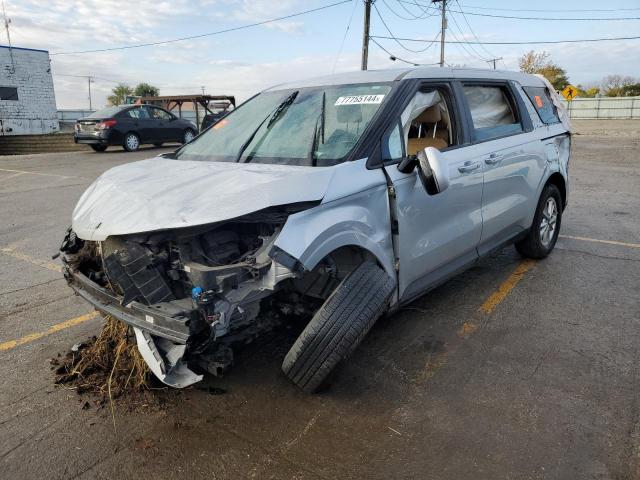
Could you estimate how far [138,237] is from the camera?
277 cm

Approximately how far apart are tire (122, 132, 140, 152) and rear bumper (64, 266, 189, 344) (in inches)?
610

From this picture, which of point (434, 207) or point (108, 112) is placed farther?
point (108, 112)

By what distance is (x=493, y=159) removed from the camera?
4172 millimetres

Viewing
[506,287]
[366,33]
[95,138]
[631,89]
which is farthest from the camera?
[631,89]

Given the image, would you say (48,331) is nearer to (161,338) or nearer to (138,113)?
(161,338)

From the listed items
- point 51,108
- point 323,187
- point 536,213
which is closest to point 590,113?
point 51,108

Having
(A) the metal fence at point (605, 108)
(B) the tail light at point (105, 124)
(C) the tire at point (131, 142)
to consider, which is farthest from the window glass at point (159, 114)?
(A) the metal fence at point (605, 108)

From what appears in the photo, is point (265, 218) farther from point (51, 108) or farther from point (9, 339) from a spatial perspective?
point (51, 108)

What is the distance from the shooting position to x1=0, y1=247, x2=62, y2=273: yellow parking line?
553 cm

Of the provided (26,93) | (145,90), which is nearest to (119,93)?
(145,90)

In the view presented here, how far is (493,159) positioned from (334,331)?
2.24 metres

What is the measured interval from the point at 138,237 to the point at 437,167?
1.73 metres

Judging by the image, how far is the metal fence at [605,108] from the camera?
46.5 meters

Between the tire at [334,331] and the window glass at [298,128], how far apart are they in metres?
0.83
